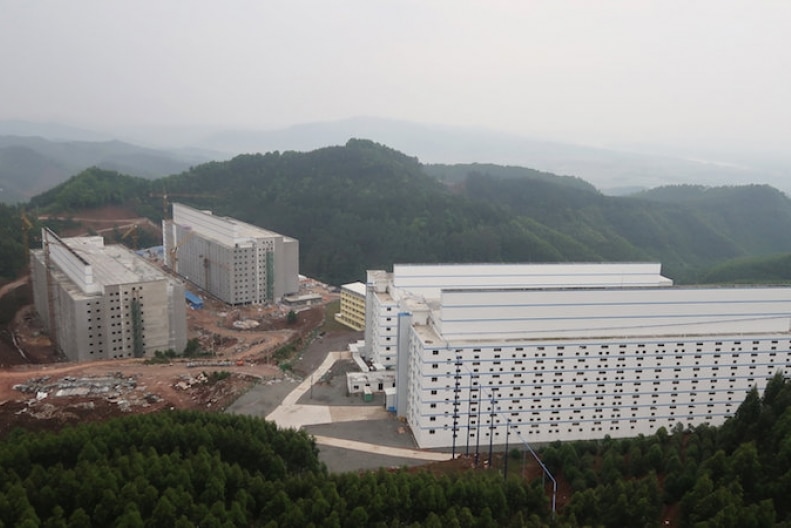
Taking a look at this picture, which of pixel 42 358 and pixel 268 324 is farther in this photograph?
pixel 268 324

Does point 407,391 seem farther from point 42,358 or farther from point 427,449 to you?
point 42,358

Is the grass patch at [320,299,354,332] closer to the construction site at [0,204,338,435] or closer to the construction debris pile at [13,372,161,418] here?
the construction site at [0,204,338,435]

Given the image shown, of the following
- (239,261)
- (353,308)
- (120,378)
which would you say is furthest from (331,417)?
(239,261)

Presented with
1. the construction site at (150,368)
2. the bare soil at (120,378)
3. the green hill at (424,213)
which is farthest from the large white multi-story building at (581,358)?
the green hill at (424,213)

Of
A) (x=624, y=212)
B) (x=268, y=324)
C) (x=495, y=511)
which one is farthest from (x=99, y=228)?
(x=624, y=212)

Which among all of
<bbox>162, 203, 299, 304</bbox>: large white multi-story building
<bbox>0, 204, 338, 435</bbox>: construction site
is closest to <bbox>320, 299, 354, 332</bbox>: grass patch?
A: <bbox>0, 204, 338, 435</bbox>: construction site

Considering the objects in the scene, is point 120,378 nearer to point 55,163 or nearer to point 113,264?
point 113,264

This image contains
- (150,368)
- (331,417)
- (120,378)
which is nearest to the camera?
(331,417)
